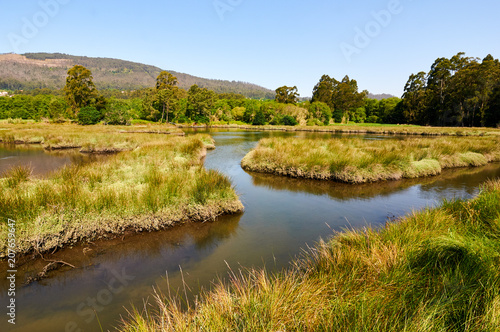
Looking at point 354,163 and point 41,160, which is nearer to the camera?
point 354,163

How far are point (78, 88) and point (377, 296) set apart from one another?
62.1 m

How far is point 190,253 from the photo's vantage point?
5359 millimetres

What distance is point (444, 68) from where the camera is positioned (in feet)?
188

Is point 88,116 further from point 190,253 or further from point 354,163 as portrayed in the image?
point 190,253

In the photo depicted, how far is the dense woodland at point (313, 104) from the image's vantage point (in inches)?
1934

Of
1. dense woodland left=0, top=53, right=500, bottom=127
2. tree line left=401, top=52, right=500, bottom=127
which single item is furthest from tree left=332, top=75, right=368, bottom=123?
tree line left=401, top=52, right=500, bottom=127

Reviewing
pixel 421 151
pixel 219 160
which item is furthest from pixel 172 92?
pixel 421 151

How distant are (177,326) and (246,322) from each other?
69 cm

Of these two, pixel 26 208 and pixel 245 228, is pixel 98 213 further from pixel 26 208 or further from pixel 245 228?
pixel 245 228

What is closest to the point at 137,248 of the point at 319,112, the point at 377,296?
the point at 377,296

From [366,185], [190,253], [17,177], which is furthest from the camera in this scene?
[366,185]

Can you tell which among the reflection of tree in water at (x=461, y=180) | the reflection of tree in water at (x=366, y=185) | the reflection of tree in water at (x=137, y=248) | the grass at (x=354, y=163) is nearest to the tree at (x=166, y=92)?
the grass at (x=354, y=163)

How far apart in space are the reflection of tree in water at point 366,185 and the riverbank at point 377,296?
19.4 ft

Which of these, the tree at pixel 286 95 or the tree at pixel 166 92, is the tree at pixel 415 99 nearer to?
the tree at pixel 286 95
